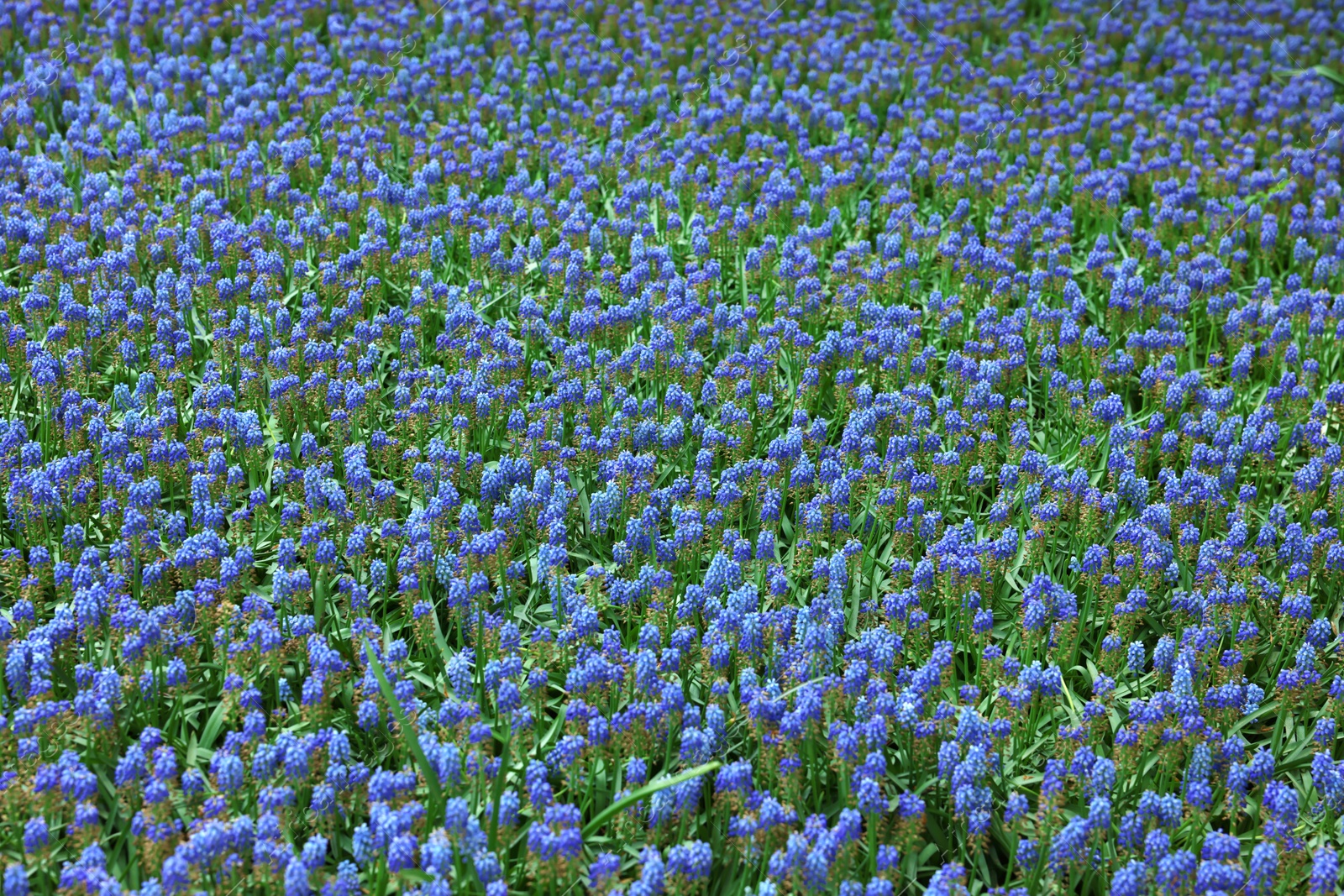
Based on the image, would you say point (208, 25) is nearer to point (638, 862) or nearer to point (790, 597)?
point (790, 597)

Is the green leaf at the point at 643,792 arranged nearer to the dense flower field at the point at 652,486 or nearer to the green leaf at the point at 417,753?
the dense flower field at the point at 652,486

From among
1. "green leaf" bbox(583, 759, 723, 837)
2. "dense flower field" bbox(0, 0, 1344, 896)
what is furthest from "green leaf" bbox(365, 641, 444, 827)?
"green leaf" bbox(583, 759, 723, 837)

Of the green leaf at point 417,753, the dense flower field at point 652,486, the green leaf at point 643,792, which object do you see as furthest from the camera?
the dense flower field at point 652,486

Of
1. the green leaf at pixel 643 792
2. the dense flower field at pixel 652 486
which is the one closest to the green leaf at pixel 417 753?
the dense flower field at pixel 652 486

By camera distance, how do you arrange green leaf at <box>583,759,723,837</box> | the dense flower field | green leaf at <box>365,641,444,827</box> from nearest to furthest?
green leaf at <box>583,759,723,837</box>, green leaf at <box>365,641,444,827</box>, the dense flower field

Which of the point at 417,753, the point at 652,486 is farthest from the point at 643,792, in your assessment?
the point at 652,486

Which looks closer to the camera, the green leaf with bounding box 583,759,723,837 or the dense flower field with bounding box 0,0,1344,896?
the green leaf with bounding box 583,759,723,837

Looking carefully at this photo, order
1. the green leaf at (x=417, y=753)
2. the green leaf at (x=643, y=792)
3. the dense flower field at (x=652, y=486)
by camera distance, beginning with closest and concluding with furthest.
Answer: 1. the green leaf at (x=643, y=792)
2. the green leaf at (x=417, y=753)
3. the dense flower field at (x=652, y=486)

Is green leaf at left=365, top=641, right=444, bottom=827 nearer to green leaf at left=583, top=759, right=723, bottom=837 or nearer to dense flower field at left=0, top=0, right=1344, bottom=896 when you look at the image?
dense flower field at left=0, top=0, right=1344, bottom=896

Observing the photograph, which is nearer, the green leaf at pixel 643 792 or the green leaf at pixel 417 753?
the green leaf at pixel 643 792

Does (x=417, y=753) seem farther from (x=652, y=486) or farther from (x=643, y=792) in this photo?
(x=652, y=486)
